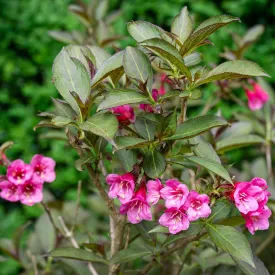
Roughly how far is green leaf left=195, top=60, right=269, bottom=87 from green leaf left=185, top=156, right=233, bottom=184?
16 centimetres

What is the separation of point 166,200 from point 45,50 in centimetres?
234

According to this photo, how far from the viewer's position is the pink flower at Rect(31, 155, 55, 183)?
4.55 feet

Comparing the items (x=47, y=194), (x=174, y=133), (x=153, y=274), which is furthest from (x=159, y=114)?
(x=47, y=194)

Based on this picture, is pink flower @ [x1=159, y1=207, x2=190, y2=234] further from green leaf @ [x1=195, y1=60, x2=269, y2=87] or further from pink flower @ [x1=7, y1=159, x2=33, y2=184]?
pink flower @ [x1=7, y1=159, x2=33, y2=184]

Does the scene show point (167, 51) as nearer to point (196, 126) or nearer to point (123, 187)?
point (196, 126)

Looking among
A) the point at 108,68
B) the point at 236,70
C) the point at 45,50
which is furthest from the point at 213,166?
the point at 45,50

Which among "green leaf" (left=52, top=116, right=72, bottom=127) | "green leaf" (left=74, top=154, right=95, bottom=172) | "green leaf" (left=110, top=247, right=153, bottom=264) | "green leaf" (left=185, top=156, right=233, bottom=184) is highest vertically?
"green leaf" (left=52, top=116, right=72, bottom=127)

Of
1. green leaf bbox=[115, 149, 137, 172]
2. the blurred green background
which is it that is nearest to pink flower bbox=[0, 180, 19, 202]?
green leaf bbox=[115, 149, 137, 172]

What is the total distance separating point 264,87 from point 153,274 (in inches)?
Answer: 40.6

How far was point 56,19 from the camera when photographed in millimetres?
3193

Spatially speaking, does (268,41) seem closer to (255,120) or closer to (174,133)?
(255,120)

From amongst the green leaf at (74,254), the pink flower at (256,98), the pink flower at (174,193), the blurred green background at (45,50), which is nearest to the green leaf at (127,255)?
the green leaf at (74,254)

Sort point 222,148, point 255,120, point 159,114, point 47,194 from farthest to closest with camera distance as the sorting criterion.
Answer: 1. point 47,194
2. point 255,120
3. point 222,148
4. point 159,114

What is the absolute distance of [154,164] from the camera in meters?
1.12
